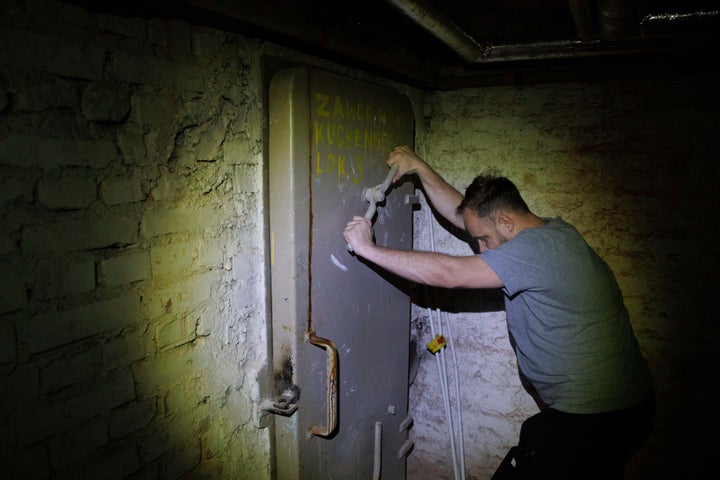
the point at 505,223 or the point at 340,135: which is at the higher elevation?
the point at 340,135

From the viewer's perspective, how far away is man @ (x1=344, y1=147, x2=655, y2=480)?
4.72ft

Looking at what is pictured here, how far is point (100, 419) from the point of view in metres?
0.89

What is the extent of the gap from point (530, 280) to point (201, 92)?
1.17 metres

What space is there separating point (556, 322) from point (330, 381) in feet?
2.76

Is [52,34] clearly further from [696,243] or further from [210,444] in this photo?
[696,243]

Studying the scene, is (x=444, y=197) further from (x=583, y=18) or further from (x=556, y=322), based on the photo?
(x=583, y=18)

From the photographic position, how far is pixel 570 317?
4.87 feet

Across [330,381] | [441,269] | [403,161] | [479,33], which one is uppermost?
[479,33]

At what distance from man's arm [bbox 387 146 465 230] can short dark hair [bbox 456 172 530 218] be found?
0.17 metres

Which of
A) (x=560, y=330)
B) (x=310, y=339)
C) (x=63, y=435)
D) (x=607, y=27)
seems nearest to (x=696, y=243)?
(x=560, y=330)

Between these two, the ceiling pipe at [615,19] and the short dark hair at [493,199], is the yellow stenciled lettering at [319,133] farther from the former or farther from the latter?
the ceiling pipe at [615,19]

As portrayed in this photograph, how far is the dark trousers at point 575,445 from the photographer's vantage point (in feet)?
4.93

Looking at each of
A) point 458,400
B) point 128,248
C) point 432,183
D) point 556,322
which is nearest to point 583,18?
point 432,183

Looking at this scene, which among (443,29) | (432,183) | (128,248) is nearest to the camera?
(128,248)
